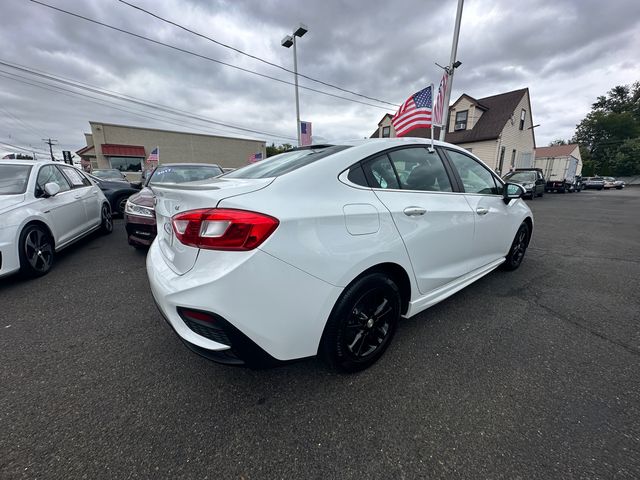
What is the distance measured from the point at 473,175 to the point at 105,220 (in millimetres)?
6713

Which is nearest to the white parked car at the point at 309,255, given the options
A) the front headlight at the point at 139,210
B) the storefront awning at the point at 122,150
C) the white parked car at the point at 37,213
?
the front headlight at the point at 139,210

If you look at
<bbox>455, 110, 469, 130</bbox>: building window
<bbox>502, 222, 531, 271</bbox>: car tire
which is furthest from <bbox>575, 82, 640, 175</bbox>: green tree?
<bbox>502, 222, 531, 271</bbox>: car tire

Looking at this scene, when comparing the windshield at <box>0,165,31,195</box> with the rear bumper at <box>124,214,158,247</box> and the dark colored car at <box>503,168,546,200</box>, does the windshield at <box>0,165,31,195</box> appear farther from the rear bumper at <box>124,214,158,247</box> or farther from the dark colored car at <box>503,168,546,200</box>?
the dark colored car at <box>503,168,546,200</box>

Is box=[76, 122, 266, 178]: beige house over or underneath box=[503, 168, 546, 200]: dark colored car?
over

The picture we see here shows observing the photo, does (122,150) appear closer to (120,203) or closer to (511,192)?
(120,203)

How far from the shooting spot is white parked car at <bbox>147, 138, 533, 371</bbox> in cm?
141

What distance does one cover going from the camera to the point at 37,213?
12.1 feet

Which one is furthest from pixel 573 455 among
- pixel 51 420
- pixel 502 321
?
pixel 51 420

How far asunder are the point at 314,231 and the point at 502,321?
2.29 meters

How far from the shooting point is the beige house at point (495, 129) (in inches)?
864

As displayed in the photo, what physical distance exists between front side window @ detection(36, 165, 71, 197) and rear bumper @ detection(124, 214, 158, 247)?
1.19m

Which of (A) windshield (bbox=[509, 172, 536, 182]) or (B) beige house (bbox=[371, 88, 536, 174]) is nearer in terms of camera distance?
(A) windshield (bbox=[509, 172, 536, 182])

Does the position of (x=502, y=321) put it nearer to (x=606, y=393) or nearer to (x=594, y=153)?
(x=606, y=393)

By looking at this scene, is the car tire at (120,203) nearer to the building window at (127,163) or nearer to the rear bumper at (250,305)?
→ the rear bumper at (250,305)
